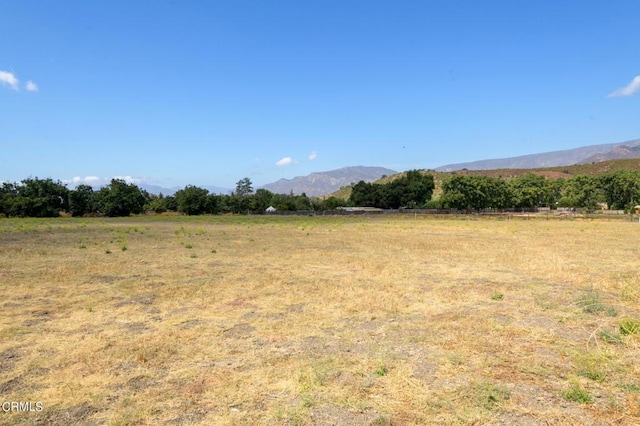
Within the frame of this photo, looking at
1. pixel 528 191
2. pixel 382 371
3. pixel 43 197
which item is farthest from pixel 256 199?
pixel 382 371

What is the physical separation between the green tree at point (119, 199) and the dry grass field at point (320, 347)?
87576 mm

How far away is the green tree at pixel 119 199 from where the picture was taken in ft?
307

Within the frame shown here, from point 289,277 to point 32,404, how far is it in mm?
9609

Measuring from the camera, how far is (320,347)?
717 centimetres

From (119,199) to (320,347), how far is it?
100596mm

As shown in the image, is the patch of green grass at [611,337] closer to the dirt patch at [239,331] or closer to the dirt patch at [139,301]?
the dirt patch at [239,331]

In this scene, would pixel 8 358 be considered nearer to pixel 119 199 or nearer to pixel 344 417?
pixel 344 417

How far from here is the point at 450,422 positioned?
15.0 feet

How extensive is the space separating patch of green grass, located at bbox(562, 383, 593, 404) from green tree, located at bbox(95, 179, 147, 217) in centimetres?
10298

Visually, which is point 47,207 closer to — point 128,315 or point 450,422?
point 128,315

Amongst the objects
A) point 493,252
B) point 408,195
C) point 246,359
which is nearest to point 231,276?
point 246,359

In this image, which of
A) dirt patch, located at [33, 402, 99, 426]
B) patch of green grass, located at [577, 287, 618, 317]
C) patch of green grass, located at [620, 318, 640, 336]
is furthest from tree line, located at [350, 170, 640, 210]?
dirt patch, located at [33, 402, 99, 426]

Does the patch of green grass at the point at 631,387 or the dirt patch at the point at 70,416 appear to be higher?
the dirt patch at the point at 70,416

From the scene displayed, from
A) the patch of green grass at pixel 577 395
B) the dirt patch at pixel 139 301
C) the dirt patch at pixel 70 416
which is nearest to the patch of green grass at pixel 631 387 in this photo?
the patch of green grass at pixel 577 395
